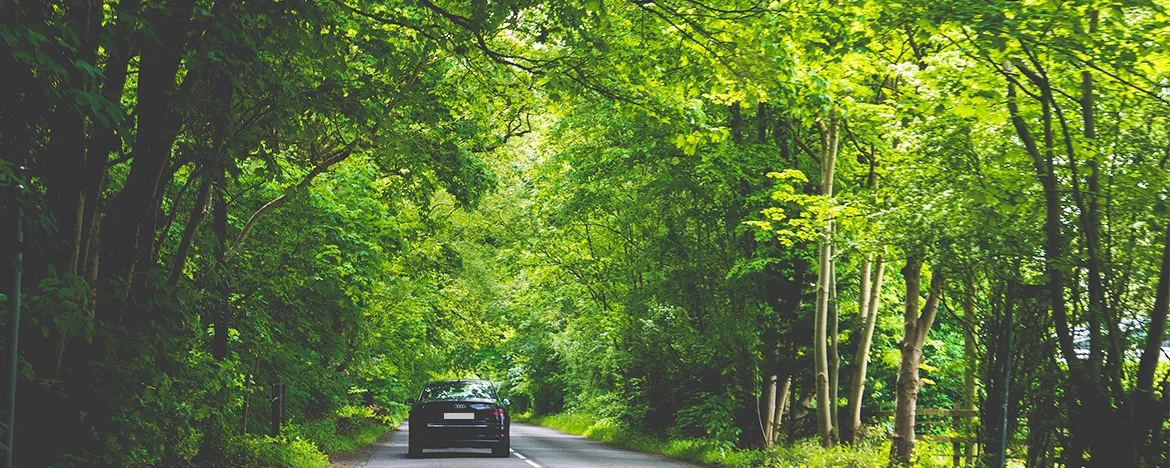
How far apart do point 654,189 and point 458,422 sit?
5740 mm

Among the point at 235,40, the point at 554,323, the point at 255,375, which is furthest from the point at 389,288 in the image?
the point at 235,40

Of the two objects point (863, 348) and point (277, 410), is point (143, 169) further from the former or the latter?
point (863, 348)

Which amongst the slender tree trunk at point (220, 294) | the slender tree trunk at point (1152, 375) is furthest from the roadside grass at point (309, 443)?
the slender tree trunk at point (1152, 375)

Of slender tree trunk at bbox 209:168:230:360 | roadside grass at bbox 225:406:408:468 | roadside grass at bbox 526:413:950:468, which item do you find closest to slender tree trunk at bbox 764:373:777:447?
roadside grass at bbox 526:413:950:468

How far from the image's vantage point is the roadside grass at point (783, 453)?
14820mm

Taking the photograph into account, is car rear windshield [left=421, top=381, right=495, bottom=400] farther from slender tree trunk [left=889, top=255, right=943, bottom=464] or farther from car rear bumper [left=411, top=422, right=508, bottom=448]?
slender tree trunk [left=889, top=255, right=943, bottom=464]

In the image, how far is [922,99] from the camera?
12.3 metres

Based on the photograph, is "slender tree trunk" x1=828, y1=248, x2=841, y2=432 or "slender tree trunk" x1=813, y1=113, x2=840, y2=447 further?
"slender tree trunk" x1=828, y1=248, x2=841, y2=432

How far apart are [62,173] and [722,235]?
1499 centimetres

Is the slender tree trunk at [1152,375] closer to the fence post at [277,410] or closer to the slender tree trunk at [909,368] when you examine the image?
the slender tree trunk at [909,368]

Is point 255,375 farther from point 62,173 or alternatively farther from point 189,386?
point 62,173

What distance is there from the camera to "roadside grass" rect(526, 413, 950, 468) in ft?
48.6

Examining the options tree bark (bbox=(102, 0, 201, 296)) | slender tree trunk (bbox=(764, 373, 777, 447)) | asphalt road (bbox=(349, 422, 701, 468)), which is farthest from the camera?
slender tree trunk (bbox=(764, 373, 777, 447))

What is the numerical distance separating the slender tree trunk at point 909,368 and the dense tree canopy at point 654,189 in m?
0.05
